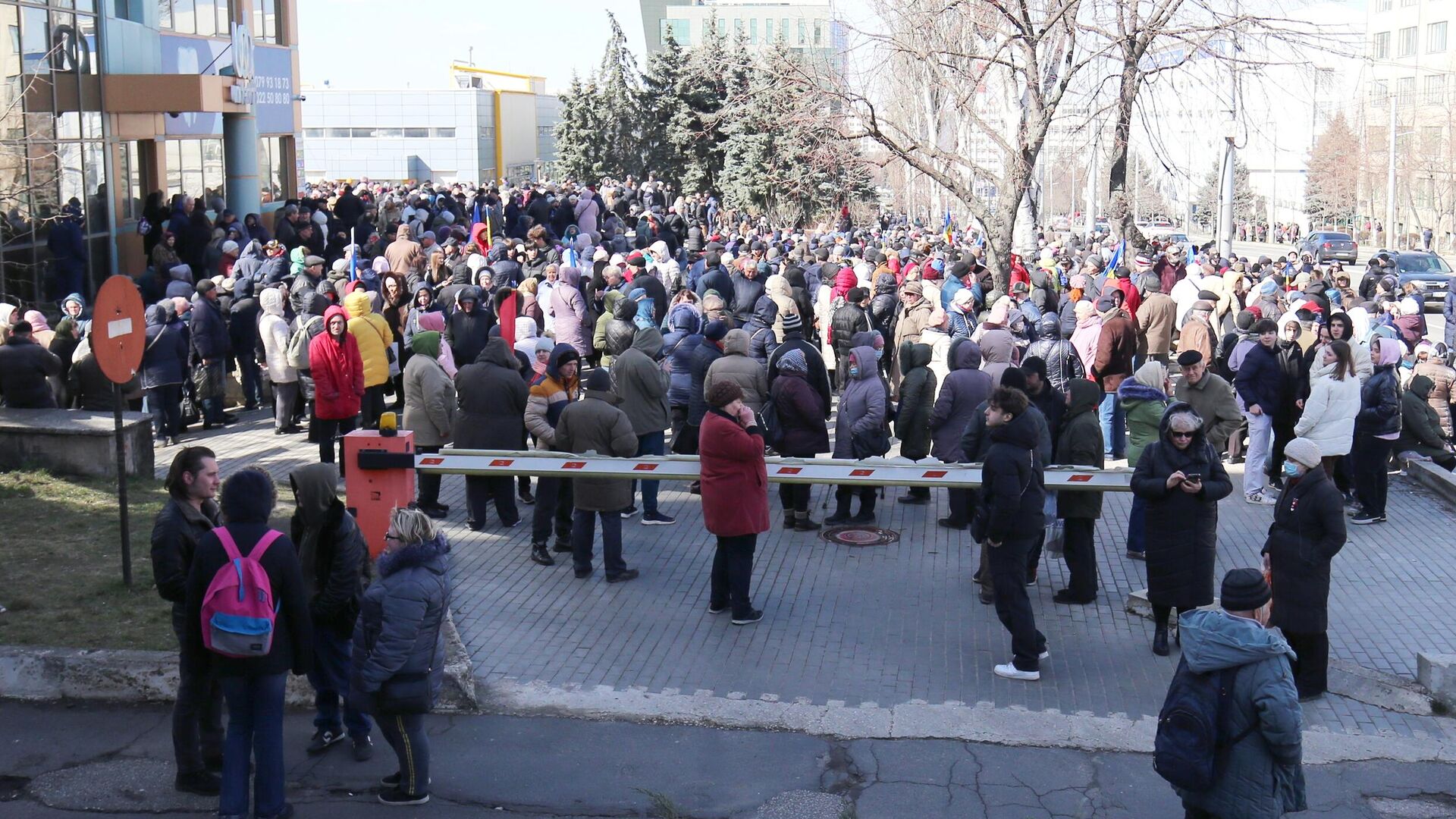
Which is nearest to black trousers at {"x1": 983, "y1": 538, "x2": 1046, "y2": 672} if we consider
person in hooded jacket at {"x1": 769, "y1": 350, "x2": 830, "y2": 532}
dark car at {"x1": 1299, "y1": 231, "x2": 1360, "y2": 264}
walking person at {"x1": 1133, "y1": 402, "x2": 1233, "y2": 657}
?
walking person at {"x1": 1133, "y1": 402, "x2": 1233, "y2": 657}

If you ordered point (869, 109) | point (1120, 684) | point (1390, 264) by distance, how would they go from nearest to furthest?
point (1120, 684)
point (869, 109)
point (1390, 264)

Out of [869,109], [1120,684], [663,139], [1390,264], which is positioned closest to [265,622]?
[1120,684]

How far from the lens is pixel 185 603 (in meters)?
6.32

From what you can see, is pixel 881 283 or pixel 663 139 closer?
pixel 881 283

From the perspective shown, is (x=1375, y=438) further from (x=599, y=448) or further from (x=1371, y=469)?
(x=599, y=448)

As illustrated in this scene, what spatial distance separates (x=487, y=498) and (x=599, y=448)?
2063 millimetres

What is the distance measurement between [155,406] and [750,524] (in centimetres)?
788

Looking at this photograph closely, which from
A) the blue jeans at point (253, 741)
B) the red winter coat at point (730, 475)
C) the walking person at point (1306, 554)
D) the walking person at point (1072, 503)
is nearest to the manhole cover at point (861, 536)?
the walking person at point (1072, 503)

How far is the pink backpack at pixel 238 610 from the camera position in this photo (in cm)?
Answer: 589

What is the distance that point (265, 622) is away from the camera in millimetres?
5914

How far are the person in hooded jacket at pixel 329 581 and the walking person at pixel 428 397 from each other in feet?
15.1

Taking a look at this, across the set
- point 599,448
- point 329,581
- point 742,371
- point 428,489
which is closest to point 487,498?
point 428,489

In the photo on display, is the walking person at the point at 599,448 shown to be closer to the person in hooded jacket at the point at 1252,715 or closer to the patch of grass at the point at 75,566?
the patch of grass at the point at 75,566

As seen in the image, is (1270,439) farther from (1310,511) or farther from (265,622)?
(265,622)
